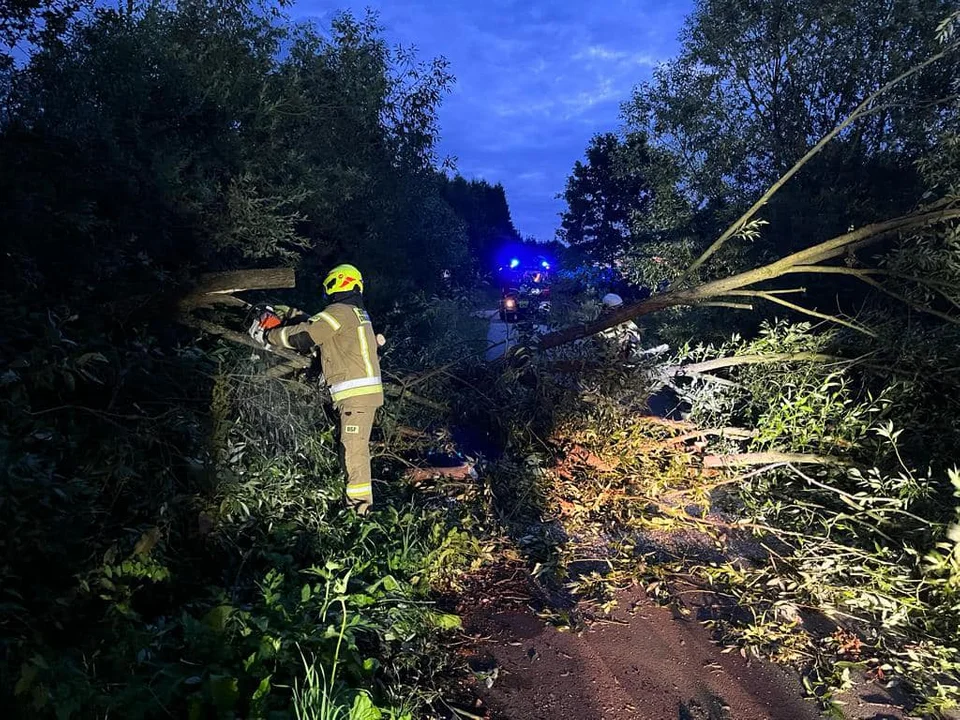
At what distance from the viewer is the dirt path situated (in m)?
2.54

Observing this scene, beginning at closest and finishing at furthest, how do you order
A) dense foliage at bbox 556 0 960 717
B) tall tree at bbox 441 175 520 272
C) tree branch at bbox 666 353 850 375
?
dense foliage at bbox 556 0 960 717
tree branch at bbox 666 353 850 375
tall tree at bbox 441 175 520 272

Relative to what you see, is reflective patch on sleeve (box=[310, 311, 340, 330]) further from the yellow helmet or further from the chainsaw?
the chainsaw

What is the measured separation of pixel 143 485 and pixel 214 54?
5326 millimetres

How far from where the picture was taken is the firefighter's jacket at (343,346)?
3998mm

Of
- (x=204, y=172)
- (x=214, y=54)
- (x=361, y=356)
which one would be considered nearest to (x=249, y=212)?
(x=204, y=172)

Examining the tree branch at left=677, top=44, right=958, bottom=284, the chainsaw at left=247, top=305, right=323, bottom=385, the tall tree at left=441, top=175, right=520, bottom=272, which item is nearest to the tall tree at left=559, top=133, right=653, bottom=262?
the tall tree at left=441, top=175, right=520, bottom=272

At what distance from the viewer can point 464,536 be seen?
3.74 meters

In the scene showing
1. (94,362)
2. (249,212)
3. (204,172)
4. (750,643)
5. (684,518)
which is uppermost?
(204,172)

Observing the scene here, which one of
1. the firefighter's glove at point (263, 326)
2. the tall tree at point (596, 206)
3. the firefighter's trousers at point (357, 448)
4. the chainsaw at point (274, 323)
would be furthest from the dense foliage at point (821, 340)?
the tall tree at point (596, 206)

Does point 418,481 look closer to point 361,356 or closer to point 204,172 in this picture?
point 361,356

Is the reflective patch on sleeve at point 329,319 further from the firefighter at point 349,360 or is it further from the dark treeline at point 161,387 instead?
the dark treeline at point 161,387

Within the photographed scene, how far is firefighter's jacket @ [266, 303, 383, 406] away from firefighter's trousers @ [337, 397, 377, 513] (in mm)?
73

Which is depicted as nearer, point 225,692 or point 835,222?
point 225,692

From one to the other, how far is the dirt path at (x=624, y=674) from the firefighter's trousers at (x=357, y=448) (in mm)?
1218
